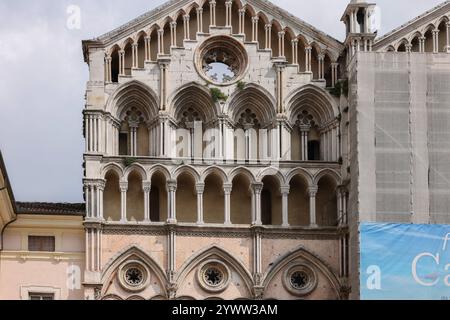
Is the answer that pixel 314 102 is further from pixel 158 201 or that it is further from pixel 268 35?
pixel 158 201

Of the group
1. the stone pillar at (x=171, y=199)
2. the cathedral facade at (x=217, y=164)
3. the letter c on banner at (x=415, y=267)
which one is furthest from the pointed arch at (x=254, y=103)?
the letter c on banner at (x=415, y=267)

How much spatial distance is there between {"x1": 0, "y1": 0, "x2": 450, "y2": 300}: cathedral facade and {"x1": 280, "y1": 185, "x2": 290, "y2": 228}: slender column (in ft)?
0.19

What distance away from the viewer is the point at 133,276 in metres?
47.0

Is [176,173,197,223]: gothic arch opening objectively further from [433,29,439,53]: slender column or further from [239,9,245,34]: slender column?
[433,29,439,53]: slender column

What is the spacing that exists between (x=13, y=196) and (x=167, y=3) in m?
8.71

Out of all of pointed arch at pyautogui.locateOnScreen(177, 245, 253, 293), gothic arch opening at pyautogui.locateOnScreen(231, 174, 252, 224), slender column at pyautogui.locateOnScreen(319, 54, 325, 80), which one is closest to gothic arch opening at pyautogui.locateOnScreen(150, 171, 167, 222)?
pointed arch at pyautogui.locateOnScreen(177, 245, 253, 293)

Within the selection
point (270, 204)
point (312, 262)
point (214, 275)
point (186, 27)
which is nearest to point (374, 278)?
point (312, 262)

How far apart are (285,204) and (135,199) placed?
5.07 m

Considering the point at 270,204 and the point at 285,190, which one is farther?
the point at 270,204

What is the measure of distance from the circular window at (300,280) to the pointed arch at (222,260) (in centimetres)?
132

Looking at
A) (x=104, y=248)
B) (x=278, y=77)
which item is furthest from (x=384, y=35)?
(x=104, y=248)

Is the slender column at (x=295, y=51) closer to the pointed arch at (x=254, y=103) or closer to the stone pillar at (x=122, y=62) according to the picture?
the pointed arch at (x=254, y=103)

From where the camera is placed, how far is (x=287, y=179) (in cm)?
4838
